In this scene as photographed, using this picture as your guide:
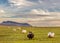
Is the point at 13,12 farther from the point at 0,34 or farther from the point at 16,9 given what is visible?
the point at 0,34

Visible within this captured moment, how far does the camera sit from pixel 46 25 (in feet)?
43.9

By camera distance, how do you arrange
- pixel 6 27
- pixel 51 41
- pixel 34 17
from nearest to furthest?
pixel 51 41, pixel 34 17, pixel 6 27

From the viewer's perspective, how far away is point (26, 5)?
13.4 meters

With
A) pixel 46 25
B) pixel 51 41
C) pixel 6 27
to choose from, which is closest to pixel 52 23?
pixel 46 25

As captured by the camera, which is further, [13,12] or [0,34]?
[0,34]

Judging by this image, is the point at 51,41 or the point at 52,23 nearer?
the point at 51,41

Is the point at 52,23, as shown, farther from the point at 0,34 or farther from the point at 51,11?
the point at 0,34

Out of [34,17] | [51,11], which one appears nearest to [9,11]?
[34,17]

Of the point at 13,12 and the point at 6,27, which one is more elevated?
the point at 13,12

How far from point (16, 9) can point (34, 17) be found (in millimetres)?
1102

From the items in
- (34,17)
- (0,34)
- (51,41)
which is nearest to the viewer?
(51,41)

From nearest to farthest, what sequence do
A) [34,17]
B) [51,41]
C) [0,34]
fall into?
1. [51,41]
2. [34,17]
3. [0,34]

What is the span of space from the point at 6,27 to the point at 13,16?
2.66m

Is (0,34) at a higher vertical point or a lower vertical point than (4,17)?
lower
